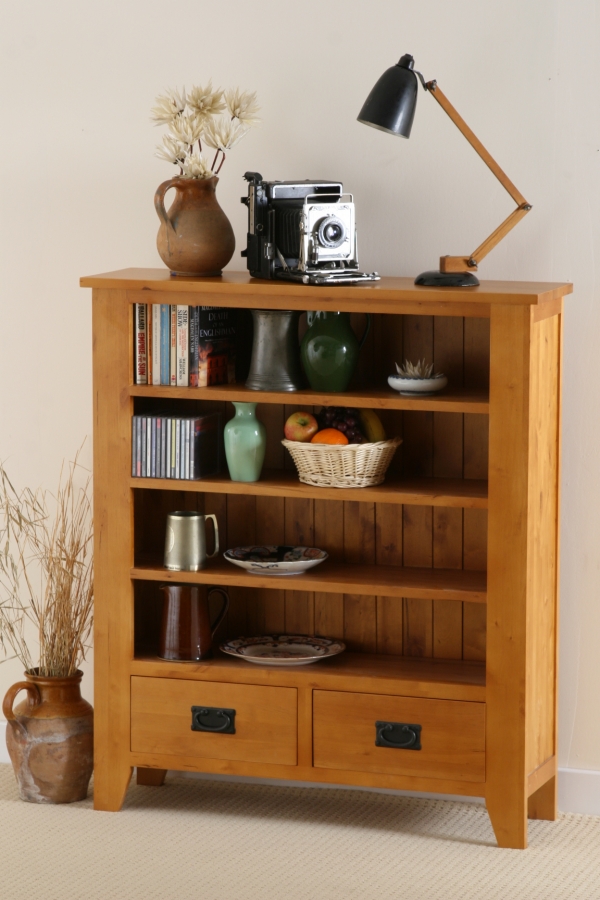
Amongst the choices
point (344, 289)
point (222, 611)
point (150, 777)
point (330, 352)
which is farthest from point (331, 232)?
point (150, 777)

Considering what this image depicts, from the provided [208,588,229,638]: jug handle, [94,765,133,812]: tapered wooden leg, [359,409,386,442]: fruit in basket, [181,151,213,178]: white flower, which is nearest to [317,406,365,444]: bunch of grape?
[359,409,386,442]: fruit in basket

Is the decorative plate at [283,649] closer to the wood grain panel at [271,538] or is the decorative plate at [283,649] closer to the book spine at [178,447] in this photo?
the wood grain panel at [271,538]

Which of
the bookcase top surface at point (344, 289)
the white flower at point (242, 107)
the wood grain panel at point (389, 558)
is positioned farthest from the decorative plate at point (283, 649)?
the white flower at point (242, 107)

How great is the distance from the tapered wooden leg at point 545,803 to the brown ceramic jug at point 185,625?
0.91m

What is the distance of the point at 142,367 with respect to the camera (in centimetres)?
298

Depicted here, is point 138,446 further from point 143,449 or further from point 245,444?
point 245,444

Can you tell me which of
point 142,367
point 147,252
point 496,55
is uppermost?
point 496,55

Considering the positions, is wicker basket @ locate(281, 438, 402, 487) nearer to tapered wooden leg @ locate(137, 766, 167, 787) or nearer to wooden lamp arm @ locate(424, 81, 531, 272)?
wooden lamp arm @ locate(424, 81, 531, 272)

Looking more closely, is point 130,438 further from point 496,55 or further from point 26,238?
point 496,55

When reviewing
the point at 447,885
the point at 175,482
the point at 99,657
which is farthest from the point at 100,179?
the point at 447,885

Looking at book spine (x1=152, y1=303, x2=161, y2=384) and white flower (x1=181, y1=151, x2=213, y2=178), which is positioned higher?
white flower (x1=181, y1=151, x2=213, y2=178)

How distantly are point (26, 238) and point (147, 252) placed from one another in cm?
36

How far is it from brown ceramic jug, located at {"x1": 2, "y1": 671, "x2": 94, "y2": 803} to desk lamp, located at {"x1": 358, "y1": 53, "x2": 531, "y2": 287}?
1.41m

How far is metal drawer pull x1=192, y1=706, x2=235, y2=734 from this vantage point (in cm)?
297
